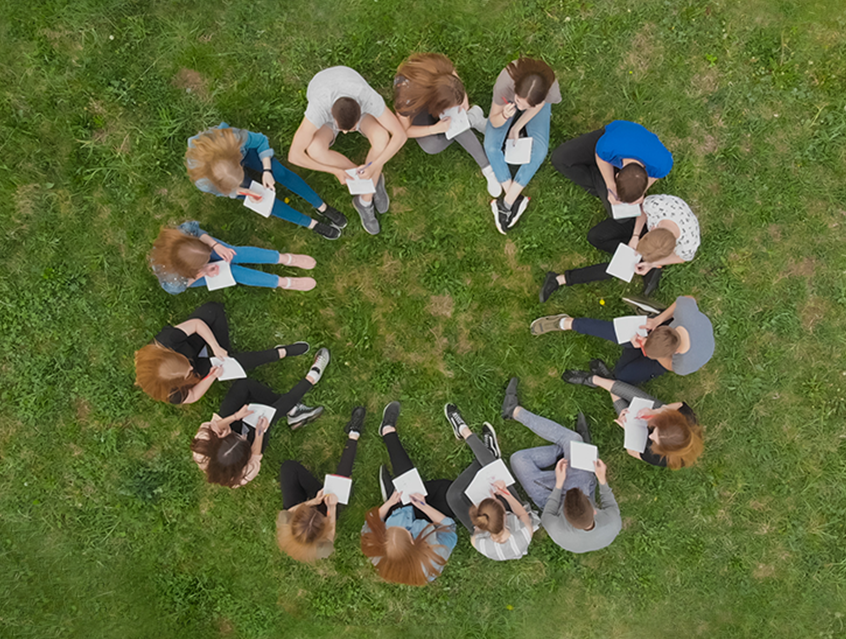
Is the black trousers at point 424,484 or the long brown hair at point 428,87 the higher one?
the long brown hair at point 428,87

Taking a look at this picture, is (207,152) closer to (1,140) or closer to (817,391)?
(1,140)

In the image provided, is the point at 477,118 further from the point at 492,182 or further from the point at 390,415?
the point at 390,415

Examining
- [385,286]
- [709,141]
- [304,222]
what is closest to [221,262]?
[304,222]

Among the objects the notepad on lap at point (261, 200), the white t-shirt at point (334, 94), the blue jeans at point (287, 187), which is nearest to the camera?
the white t-shirt at point (334, 94)

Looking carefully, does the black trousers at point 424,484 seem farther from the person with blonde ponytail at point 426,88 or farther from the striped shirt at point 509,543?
the person with blonde ponytail at point 426,88

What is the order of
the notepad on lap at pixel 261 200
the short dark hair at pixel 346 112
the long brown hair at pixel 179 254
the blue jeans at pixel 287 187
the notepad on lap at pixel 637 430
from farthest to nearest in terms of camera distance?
the blue jeans at pixel 287 187
the notepad on lap at pixel 637 430
the notepad on lap at pixel 261 200
the long brown hair at pixel 179 254
the short dark hair at pixel 346 112

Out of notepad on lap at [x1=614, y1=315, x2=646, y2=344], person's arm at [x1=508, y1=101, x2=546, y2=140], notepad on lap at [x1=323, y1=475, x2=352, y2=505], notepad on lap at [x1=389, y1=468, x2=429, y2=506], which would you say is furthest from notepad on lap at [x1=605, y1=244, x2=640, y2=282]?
notepad on lap at [x1=323, y1=475, x2=352, y2=505]

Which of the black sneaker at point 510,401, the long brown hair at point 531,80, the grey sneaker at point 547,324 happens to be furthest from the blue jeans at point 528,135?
the black sneaker at point 510,401

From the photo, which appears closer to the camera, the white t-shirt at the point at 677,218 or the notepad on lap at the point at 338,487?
the white t-shirt at the point at 677,218
